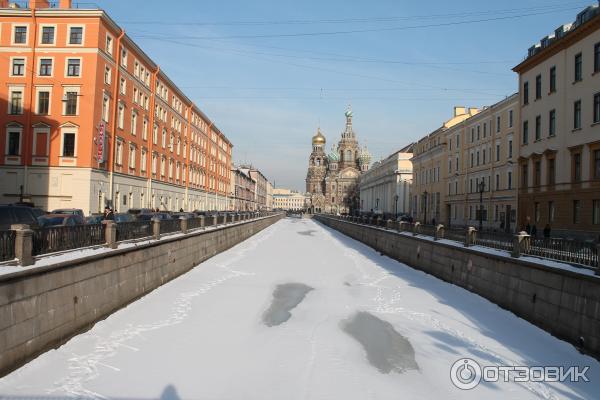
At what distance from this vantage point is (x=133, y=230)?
55.3 feet

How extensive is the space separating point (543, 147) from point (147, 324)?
3156 centimetres

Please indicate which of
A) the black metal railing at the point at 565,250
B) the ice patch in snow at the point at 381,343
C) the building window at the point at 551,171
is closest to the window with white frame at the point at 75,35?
the ice patch in snow at the point at 381,343

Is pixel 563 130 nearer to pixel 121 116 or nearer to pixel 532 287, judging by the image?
pixel 532 287

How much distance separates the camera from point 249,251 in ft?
117

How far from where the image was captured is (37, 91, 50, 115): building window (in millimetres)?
35719

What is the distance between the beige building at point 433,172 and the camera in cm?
6662

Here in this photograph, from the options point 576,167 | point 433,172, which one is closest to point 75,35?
point 576,167

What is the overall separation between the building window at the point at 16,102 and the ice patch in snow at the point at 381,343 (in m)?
30.7

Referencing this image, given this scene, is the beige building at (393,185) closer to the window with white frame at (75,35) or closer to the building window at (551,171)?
the building window at (551,171)

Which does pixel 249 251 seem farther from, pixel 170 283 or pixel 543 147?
pixel 543 147

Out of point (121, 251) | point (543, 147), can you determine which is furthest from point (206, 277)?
point (543, 147)

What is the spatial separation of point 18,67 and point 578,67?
3715cm

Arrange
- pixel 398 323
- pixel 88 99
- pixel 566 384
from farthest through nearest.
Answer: pixel 88 99
pixel 398 323
pixel 566 384

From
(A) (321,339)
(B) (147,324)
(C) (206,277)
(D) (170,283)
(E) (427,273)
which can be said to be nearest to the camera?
(A) (321,339)
